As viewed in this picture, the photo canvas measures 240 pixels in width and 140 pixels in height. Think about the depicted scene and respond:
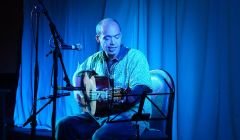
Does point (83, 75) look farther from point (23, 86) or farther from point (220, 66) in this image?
point (23, 86)

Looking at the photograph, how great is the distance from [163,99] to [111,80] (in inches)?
21.8

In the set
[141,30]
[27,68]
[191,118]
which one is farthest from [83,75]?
[27,68]

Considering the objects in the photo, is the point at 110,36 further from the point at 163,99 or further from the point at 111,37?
the point at 163,99

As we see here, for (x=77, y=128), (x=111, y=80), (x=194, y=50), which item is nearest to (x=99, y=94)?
(x=111, y=80)

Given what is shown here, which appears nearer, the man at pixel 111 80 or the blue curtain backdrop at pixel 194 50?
the man at pixel 111 80

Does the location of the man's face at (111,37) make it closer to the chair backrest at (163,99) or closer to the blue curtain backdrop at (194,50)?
the chair backrest at (163,99)

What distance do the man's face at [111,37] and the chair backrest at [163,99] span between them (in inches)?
19.8

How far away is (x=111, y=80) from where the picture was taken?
3637 mm

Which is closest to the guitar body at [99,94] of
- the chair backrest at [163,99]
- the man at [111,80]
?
the man at [111,80]

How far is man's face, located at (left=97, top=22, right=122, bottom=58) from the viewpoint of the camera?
12.3ft

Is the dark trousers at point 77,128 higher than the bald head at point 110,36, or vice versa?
the bald head at point 110,36

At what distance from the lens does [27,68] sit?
224 inches

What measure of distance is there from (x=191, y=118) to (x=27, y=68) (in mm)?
2809

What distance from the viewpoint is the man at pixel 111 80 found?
352 cm
